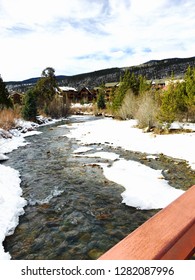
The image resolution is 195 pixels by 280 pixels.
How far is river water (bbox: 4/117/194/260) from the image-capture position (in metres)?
4.08

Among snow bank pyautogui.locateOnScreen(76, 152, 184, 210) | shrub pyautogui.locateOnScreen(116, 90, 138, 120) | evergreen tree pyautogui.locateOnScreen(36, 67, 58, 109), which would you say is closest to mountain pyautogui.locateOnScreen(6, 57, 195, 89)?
evergreen tree pyautogui.locateOnScreen(36, 67, 58, 109)

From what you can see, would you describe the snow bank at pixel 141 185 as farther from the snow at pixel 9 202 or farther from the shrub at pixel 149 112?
the shrub at pixel 149 112

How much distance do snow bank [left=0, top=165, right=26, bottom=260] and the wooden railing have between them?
3518 mm

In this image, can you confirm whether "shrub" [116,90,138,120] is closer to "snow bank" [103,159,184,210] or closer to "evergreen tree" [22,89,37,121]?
"evergreen tree" [22,89,37,121]

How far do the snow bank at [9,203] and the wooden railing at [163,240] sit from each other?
11.5 feet

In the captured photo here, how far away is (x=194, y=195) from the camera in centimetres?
128

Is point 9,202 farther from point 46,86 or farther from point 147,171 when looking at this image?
point 46,86

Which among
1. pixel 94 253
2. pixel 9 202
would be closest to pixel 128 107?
pixel 9 202

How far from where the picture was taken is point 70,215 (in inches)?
209

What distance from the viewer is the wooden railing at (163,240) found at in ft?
2.84

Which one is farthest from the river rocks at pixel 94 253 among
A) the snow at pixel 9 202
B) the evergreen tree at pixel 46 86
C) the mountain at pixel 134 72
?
the mountain at pixel 134 72

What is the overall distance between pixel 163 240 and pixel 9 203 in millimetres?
5513
